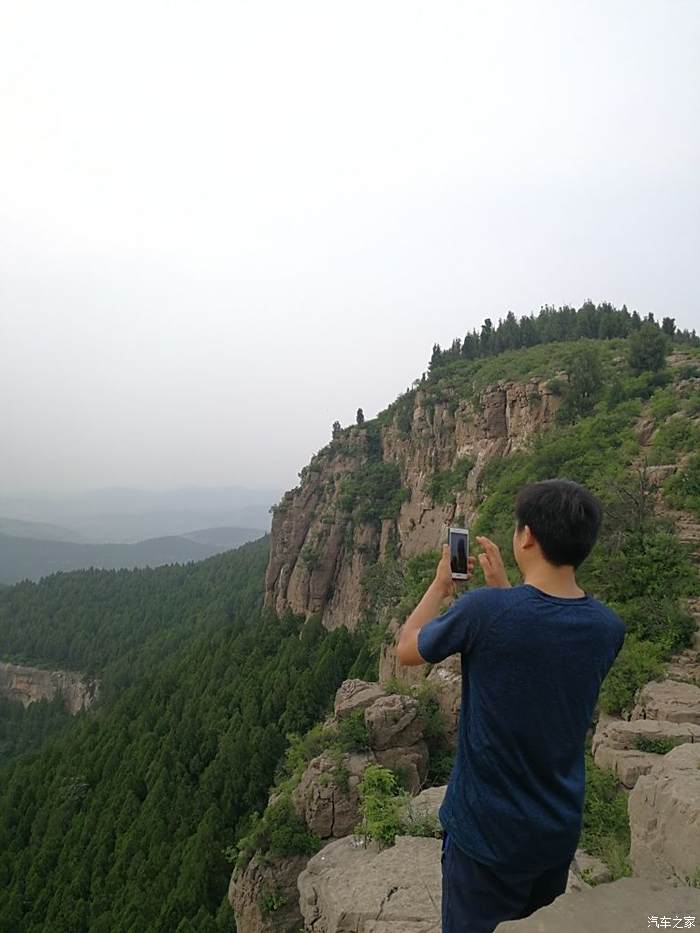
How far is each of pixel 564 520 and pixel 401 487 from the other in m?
46.0

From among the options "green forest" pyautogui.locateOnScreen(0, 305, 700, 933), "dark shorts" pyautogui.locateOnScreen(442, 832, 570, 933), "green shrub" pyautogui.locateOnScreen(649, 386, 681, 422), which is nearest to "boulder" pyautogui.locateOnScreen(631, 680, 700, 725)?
"green forest" pyautogui.locateOnScreen(0, 305, 700, 933)

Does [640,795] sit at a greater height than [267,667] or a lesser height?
greater

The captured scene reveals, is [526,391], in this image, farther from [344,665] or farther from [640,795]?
[640,795]

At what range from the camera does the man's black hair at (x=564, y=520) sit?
2791 millimetres

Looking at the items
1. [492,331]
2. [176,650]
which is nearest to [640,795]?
[492,331]

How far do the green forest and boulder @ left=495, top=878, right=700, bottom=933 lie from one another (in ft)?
11.1

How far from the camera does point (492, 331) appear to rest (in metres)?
65.4

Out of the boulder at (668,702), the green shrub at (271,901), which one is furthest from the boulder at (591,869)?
the green shrub at (271,901)

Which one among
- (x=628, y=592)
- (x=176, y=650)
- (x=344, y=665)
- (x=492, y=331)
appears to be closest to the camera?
(x=628, y=592)

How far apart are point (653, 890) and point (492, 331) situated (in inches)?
2633

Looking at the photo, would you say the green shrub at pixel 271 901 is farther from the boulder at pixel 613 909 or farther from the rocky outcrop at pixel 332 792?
the boulder at pixel 613 909

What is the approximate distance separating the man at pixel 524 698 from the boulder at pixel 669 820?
2668 mm

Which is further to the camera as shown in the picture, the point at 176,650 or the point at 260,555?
the point at 260,555

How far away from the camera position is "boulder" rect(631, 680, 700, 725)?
897cm
